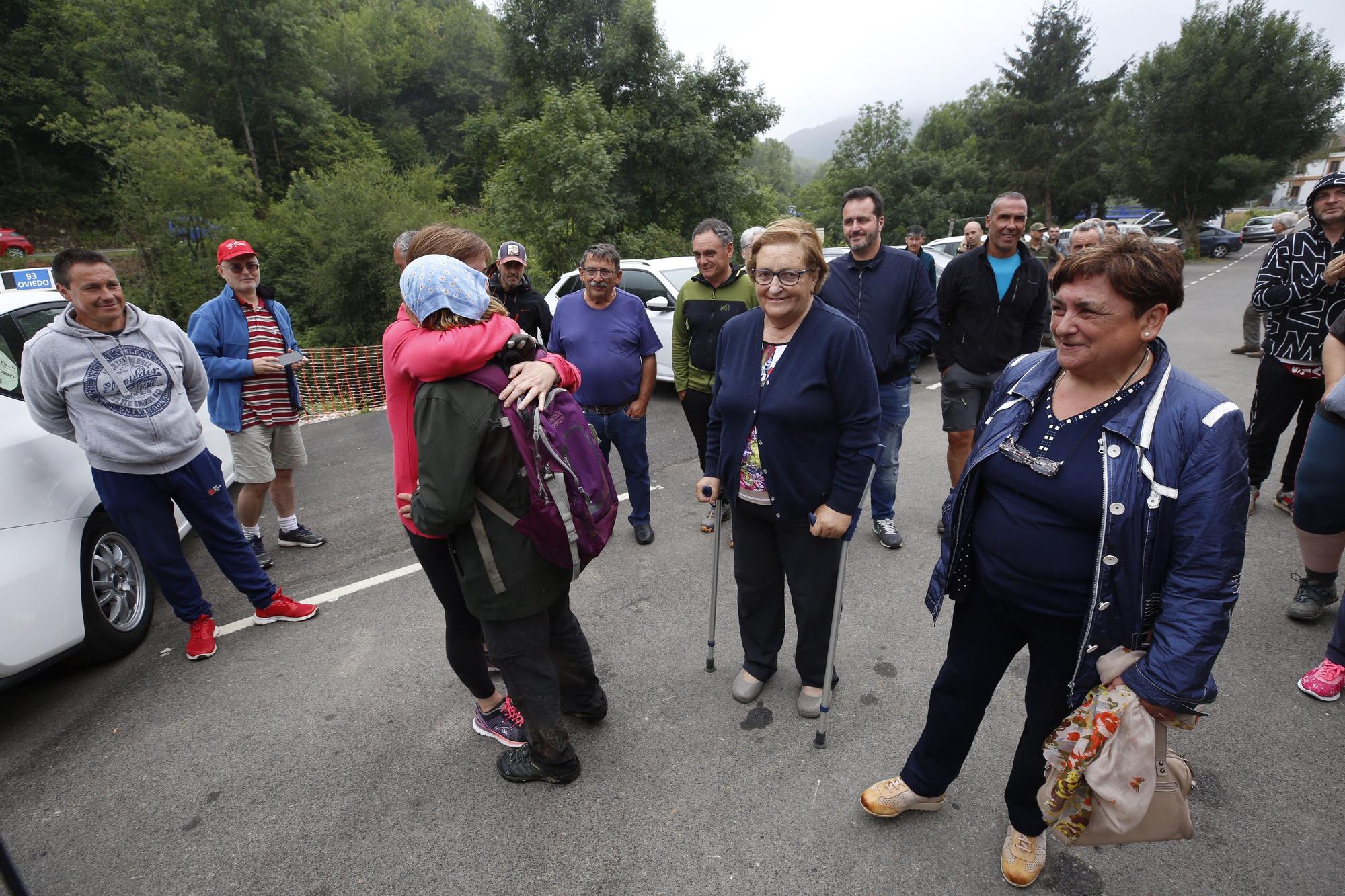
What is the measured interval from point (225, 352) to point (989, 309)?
15.7 ft

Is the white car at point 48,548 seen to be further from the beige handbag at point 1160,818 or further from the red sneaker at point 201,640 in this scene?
the beige handbag at point 1160,818

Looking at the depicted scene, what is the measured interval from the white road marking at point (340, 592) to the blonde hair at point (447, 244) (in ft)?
5.69

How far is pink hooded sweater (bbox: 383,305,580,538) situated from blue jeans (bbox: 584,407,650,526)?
1947 mm

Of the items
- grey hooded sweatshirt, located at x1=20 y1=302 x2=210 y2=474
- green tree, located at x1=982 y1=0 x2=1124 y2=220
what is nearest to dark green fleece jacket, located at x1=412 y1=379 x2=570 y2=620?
grey hooded sweatshirt, located at x1=20 y1=302 x2=210 y2=474

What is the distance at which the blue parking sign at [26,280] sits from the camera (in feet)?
12.5

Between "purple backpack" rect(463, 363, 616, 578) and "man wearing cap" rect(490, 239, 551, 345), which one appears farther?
"man wearing cap" rect(490, 239, 551, 345)

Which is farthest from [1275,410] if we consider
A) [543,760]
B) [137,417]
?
[137,417]

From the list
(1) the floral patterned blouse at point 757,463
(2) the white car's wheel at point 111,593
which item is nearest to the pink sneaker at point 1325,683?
(1) the floral patterned blouse at point 757,463

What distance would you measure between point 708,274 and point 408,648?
2775mm

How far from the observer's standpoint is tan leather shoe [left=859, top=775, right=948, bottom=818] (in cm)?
230

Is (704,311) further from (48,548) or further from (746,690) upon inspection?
(48,548)

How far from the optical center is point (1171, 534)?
1.56m

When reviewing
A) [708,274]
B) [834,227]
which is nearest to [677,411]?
[708,274]

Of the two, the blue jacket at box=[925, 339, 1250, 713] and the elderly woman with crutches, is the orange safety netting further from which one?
the blue jacket at box=[925, 339, 1250, 713]
